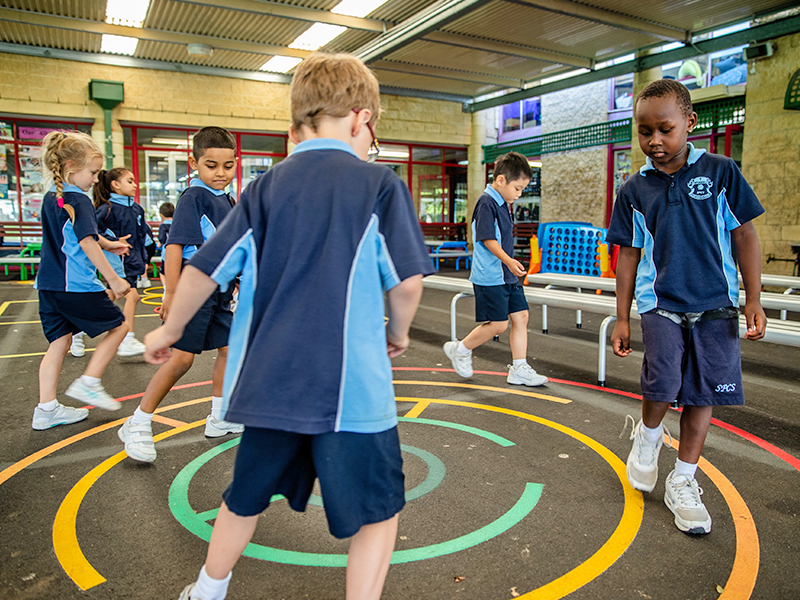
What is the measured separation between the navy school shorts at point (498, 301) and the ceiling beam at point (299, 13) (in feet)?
26.7

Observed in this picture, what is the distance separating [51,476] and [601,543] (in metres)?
2.48

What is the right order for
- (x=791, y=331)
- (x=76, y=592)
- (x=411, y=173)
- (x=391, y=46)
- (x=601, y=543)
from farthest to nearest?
(x=411, y=173) → (x=391, y=46) → (x=791, y=331) → (x=601, y=543) → (x=76, y=592)

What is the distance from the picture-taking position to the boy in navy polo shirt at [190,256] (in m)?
2.90

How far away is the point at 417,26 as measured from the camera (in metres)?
10.8

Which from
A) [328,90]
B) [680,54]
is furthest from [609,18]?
[328,90]

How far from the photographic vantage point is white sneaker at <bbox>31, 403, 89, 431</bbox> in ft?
11.5

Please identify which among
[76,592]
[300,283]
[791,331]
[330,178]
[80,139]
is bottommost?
[76,592]

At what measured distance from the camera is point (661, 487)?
269 cm

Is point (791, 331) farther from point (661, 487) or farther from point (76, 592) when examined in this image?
point (76, 592)

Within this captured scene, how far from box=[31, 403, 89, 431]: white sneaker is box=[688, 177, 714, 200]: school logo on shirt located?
358cm

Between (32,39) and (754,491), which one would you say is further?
(32,39)

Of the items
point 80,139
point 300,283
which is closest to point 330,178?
point 300,283

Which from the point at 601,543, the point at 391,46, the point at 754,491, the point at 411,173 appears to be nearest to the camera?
the point at 601,543

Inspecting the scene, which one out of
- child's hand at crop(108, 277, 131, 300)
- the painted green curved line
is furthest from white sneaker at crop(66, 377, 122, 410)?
the painted green curved line
